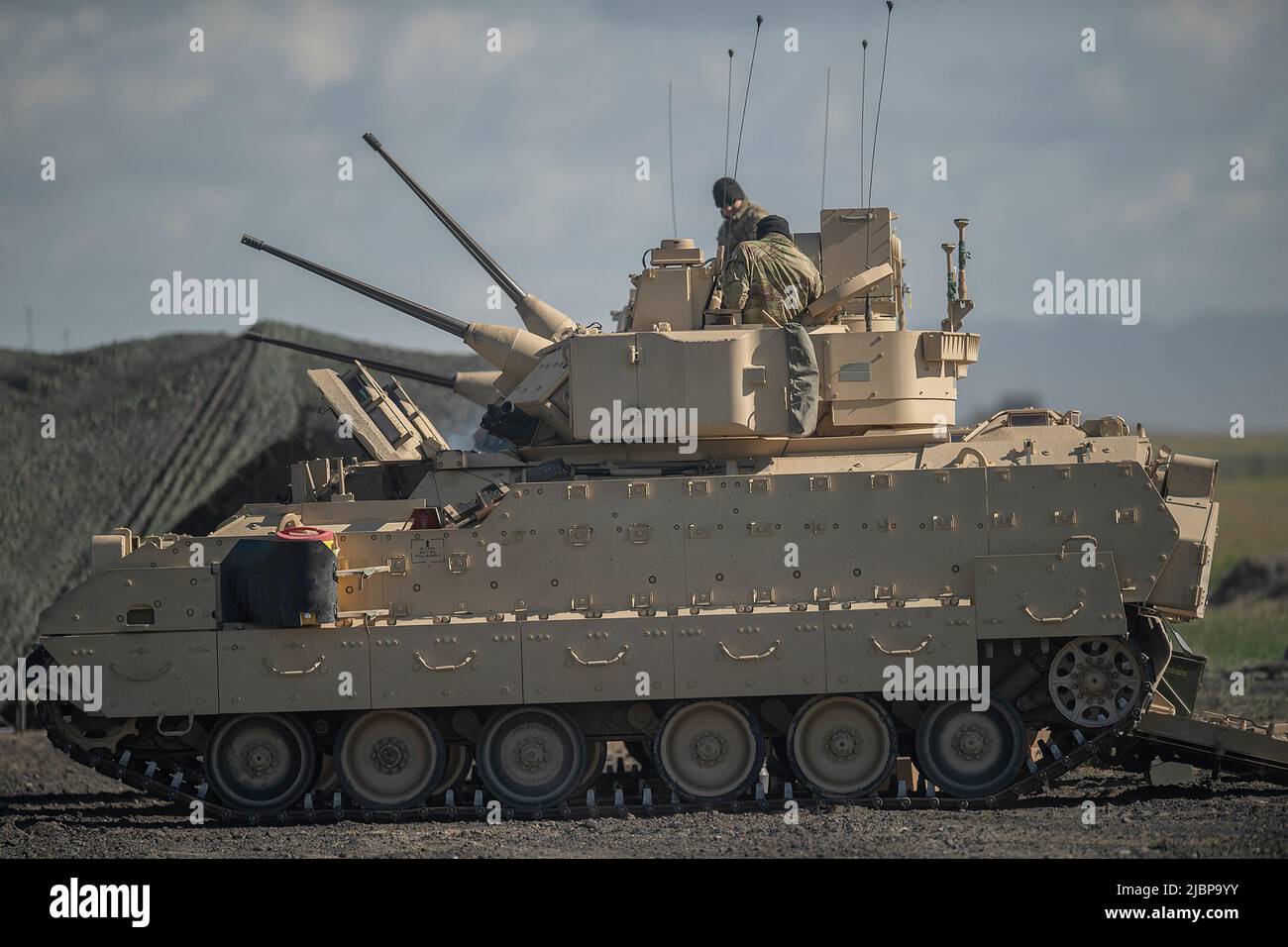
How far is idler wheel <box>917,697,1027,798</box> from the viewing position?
17.8 m

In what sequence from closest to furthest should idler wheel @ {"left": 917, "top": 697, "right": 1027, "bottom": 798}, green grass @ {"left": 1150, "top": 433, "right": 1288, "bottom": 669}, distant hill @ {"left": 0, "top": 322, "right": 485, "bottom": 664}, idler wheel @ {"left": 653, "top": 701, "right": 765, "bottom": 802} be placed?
1. idler wheel @ {"left": 917, "top": 697, "right": 1027, "bottom": 798}
2. idler wheel @ {"left": 653, "top": 701, "right": 765, "bottom": 802}
3. distant hill @ {"left": 0, "top": 322, "right": 485, "bottom": 664}
4. green grass @ {"left": 1150, "top": 433, "right": 1288, "bottom": 669}

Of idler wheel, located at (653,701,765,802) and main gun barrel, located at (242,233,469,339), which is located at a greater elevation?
main gun barrel, located at (242,233,469,339)

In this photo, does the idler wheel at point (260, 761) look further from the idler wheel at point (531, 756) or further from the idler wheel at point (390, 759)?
the idler wheel at point (531, 756)

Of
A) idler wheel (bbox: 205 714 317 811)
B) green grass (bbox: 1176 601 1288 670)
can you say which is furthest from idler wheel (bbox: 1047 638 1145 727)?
green grass (bbox: 1176 601 1288 670)

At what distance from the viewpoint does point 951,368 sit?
19500 millimetres

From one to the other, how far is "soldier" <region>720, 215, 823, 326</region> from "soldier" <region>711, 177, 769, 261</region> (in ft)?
4.69

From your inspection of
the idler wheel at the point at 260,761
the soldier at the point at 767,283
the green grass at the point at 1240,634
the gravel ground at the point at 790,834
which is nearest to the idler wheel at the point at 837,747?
the gravel ground at the point at 790,834

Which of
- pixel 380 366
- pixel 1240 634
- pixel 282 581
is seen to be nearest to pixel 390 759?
pixel 282 581

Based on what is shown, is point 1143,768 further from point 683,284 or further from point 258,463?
point 258,463

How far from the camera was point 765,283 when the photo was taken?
19.0m

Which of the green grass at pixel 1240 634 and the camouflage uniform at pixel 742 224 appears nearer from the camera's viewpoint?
the camouflage uniform at pixel 742 224

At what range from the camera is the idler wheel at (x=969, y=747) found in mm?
17781

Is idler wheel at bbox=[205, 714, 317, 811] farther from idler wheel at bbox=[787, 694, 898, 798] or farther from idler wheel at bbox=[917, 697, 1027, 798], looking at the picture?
idler wheel at bbox=[917, 697, 1027, 798]

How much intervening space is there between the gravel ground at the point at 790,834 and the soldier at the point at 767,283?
5558 millimetres
